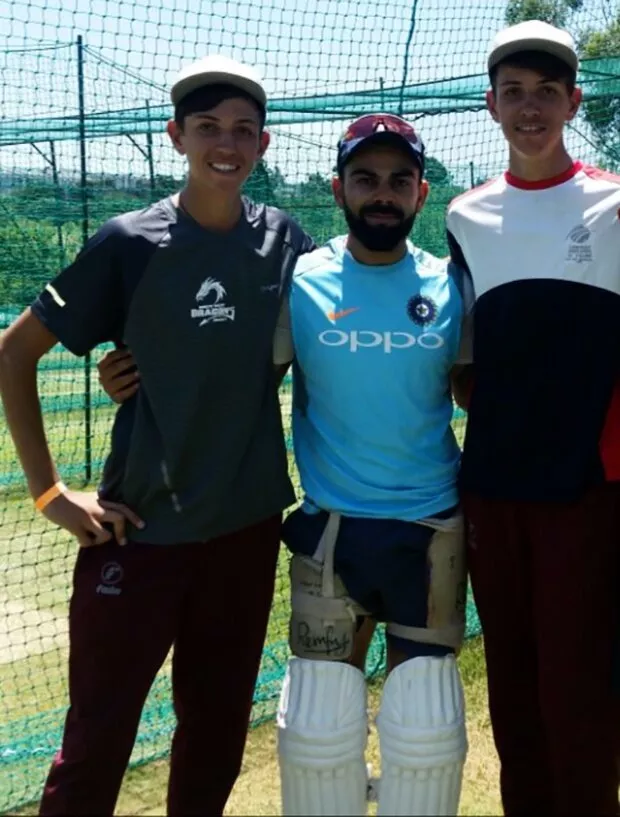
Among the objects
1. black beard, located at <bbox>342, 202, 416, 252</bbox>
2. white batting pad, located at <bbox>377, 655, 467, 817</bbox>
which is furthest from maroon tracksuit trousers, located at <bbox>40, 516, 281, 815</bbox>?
black beard, located at <bbox>342, 202, 416, 252</bbox>

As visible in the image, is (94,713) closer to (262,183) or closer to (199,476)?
(199,476)

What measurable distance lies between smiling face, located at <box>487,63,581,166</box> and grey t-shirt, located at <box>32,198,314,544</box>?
605 millimetres

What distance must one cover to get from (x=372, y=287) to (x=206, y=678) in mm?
974

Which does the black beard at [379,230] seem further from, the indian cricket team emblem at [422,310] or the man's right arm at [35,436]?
the man's right arm at [35,436]

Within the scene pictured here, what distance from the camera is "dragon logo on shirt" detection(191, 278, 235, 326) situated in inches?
88.1

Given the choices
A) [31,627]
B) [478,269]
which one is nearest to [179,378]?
[478,269]

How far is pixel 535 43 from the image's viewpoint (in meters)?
2.35

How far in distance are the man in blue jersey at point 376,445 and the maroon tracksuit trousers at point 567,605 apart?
101 mm

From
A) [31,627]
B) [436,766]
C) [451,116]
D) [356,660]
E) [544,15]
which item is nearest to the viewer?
[436,766]

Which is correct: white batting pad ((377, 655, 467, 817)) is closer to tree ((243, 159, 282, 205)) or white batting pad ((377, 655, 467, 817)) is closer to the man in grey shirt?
the man in grey shirt

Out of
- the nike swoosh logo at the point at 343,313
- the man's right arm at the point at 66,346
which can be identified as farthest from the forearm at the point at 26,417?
the nike swoosh logo at the point at 343,313

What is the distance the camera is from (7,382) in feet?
7.49

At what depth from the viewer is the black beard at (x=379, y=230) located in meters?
2.29

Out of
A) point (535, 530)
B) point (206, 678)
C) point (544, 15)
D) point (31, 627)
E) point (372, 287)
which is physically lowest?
point (31, 627)
